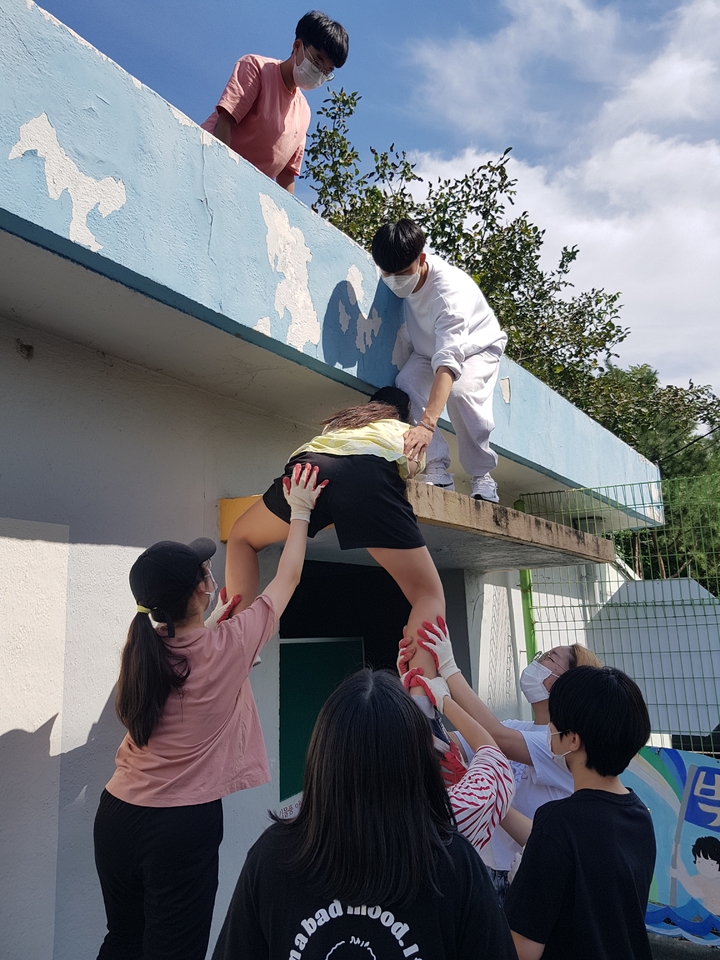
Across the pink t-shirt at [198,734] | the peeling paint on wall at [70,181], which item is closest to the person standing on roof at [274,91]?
the peeling paint on wall at [70,181]

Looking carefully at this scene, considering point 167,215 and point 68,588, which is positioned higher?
point 167,215

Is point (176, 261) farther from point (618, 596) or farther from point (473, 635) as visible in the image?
point (618, 596)

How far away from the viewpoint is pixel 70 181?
236 cm

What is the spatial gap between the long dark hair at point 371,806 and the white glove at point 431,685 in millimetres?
1062

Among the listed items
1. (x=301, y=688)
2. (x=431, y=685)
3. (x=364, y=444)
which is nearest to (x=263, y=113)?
(x=364, y=444)

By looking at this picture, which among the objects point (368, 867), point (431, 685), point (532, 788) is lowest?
point (532, 788)

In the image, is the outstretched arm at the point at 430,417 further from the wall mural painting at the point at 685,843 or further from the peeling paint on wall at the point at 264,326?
the wall mural painting at the point at 685,843

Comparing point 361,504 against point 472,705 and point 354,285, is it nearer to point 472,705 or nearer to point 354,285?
point 472,705

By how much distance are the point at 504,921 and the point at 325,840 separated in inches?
14.6

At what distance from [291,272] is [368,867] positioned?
2.66 m

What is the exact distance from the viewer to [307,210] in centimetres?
357

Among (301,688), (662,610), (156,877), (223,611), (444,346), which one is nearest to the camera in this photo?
(156,877)

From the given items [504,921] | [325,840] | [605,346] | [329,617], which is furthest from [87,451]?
[605,346]

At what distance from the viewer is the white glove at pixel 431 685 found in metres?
2.53
